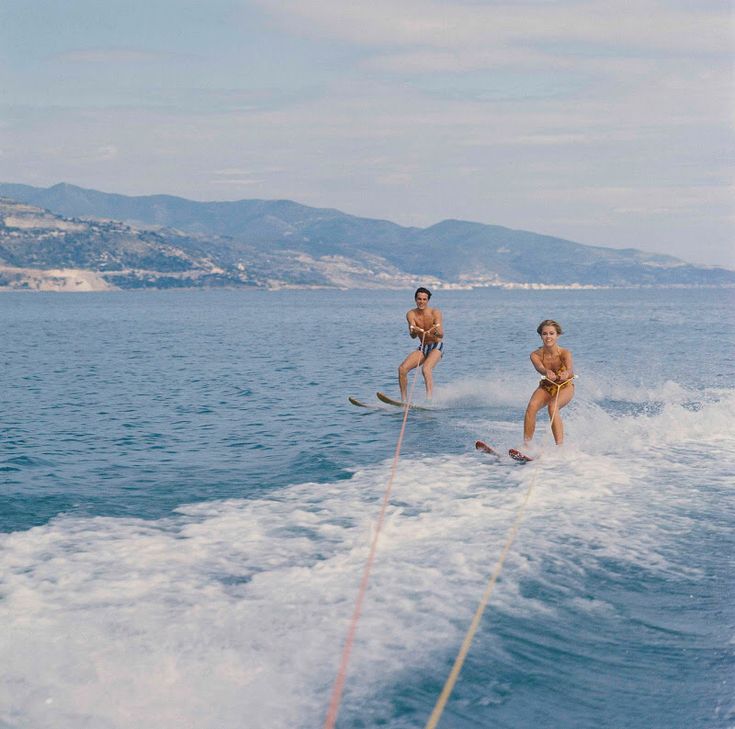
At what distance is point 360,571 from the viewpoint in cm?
899

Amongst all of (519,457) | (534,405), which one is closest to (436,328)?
(534,405)

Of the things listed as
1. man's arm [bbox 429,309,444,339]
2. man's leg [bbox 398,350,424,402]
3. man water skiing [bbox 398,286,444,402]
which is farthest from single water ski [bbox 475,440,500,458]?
man's leg [bbox 398,350,424,402]

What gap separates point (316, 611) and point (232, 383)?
76.9 feet

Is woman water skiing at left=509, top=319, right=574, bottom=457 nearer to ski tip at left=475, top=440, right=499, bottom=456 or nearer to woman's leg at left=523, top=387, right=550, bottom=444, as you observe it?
woman's leg at left=523, top=387, right=550, bottom=444

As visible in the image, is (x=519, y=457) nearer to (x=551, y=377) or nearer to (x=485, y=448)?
(x=485, y=448)

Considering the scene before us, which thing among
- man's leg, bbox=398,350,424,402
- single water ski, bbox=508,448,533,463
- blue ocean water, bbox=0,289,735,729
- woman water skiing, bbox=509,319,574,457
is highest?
woman water skiing, bbox=509,319,574,457

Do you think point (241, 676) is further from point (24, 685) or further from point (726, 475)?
point (726, 475)

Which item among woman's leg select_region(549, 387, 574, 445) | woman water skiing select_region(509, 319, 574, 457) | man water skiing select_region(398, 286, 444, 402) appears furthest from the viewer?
man water skiing select_region(398, 286, 444, 402)

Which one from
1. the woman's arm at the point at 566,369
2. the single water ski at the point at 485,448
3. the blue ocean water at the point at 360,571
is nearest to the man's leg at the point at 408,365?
the blue ocean water at the point at 360,571

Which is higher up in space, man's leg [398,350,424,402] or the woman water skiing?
the woman water skiing

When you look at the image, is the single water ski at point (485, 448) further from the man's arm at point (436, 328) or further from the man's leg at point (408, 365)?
the man's leg at point (408, 365)

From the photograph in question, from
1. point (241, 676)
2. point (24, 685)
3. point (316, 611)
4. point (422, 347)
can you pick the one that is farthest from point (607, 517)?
point (422, 347)

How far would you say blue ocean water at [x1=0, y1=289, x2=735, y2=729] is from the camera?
20.9 feet

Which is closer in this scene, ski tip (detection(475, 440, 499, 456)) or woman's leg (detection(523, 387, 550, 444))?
woman's leg (detection(523, 387, 550, 444))
